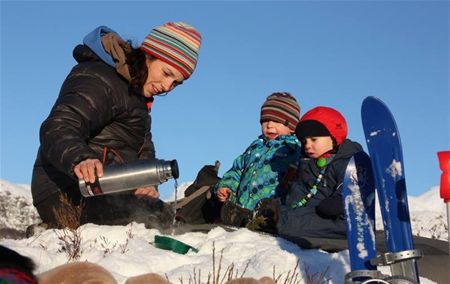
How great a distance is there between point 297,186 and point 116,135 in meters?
1.84

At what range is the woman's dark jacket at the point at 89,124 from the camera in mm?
5996

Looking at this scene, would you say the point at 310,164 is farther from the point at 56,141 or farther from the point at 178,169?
the point at 56,141

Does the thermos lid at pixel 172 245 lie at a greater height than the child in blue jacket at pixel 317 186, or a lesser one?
lesser

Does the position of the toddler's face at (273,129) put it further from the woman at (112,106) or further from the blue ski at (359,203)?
the blue ski at (359,203)

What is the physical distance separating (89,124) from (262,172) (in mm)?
2410

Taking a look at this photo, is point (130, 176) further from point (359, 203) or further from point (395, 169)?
point (395, 169)

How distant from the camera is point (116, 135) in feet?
21.8

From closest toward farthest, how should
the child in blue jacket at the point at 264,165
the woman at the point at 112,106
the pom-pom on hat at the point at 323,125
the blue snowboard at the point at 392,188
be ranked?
1. the blue snowboard at the point at 392,188
2. the woman at the point at 112,106
3. the pom-pom on hat at the point at 323,125
4. the child in blue jacket at the point at 264,165

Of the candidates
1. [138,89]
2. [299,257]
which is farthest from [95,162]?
[299,257]

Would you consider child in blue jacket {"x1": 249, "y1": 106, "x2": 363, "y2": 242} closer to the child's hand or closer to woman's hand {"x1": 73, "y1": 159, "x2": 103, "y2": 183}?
the child's hand

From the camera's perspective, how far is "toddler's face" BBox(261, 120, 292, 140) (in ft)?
28.3

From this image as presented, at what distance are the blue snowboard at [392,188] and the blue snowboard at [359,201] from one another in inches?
6.6

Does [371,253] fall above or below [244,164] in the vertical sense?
below

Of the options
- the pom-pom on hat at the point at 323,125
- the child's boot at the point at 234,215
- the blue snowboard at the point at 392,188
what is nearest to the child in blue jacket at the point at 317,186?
the pom-pom on hat at the point at 323,125
